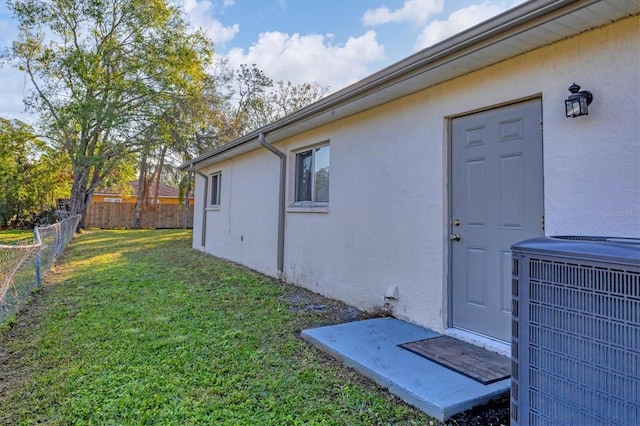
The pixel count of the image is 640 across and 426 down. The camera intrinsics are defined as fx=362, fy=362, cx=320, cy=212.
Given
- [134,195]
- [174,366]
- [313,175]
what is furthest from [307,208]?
[134,195]

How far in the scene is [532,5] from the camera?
2.47 meters

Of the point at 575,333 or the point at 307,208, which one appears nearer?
the point at 575,333

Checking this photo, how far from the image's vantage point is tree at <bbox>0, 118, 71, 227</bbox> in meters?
17.0

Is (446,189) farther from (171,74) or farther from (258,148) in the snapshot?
(171,74)

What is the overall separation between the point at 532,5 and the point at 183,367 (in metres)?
3.73

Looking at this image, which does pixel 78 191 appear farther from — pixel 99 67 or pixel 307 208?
pixel 307 208

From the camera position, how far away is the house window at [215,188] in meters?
10.5

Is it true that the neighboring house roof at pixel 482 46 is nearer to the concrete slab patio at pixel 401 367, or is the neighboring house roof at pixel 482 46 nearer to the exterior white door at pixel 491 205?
the exterior white door at pixel 491 205

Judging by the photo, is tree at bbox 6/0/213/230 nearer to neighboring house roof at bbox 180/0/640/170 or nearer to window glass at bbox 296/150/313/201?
window glass at bbox 296/150/313/201

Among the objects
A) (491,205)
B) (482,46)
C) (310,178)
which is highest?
(482,46)

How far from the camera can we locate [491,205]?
3295 mm

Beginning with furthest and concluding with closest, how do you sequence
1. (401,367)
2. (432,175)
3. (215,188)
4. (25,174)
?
1. (25,174)
2. (215,188)
3. (432,175)
4. (401,367)

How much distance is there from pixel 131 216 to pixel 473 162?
24.0 meters

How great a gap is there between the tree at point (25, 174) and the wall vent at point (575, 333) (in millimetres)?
20743
